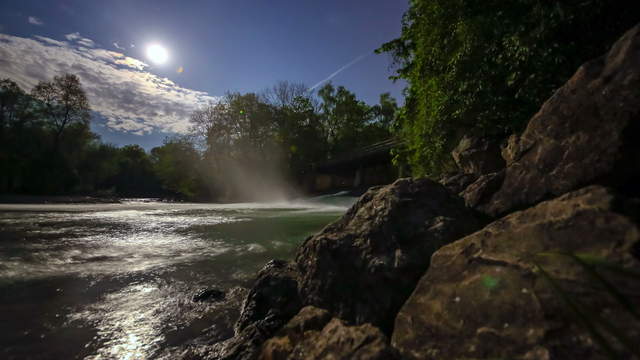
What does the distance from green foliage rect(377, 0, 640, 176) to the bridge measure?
12.6 m

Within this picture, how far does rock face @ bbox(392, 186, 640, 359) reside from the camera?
4.51 ft

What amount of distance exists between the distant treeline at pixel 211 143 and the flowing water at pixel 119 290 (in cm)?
2952

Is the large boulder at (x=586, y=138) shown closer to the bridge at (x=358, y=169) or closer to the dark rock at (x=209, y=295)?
the dark rock at (x=209, y=295)

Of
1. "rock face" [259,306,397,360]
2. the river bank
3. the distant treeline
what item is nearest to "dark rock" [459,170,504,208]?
the river bank

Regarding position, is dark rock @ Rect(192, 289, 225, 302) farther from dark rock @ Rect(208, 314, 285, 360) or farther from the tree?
the tree

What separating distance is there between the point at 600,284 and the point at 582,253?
240mm

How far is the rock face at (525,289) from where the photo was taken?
138 cm

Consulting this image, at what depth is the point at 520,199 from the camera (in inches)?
105

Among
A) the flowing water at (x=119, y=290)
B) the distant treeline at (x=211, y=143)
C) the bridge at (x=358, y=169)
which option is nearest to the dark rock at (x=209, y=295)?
the flowing water at (x=119, y=290)

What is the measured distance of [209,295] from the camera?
400 cm

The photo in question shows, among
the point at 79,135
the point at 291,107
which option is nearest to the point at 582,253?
the point at 291,107

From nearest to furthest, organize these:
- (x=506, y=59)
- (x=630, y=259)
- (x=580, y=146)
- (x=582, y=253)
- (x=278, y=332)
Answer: (x=630, y=259), (x=582, y=253), (x=580, y=146), (x=278, y=332), (x=506, y=59)

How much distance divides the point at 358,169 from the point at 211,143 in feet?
71.9

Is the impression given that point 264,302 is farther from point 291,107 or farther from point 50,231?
point 291,107
